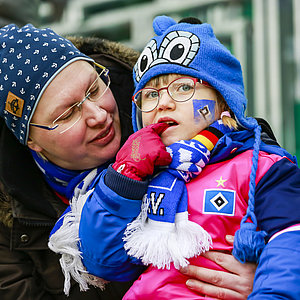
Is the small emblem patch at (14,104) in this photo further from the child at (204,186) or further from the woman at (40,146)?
the child at (204,186)

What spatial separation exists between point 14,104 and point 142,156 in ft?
2.39

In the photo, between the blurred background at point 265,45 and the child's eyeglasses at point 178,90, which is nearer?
the child's eyeglasses at point 178,90

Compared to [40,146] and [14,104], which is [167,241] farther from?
[14,104]

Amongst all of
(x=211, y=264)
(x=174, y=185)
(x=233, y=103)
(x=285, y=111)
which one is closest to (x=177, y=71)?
(x=233, y=103)

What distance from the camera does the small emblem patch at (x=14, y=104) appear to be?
188 cm

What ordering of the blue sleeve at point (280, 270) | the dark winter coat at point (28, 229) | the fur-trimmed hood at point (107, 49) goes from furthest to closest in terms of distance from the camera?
the fur-trimmed hood at point (107, 49) → the dark winter coat at point (28, 229) → the blue sleeve at point (280, 270)

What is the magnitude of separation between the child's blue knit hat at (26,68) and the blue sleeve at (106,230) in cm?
56

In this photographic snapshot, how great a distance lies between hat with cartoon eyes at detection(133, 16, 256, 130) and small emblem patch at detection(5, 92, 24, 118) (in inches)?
20.1

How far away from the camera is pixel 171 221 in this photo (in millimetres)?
1448

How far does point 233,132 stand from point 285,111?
2785mm

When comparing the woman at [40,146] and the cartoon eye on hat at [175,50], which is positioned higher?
the cartoon eye on hat at [175,50]

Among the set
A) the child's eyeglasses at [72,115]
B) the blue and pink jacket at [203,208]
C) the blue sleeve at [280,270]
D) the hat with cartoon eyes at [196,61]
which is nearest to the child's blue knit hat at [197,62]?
the hat with cartoon eyes at [196,61]

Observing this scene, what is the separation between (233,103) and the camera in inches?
63.7

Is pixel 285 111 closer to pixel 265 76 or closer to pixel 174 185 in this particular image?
pixel 265 76
